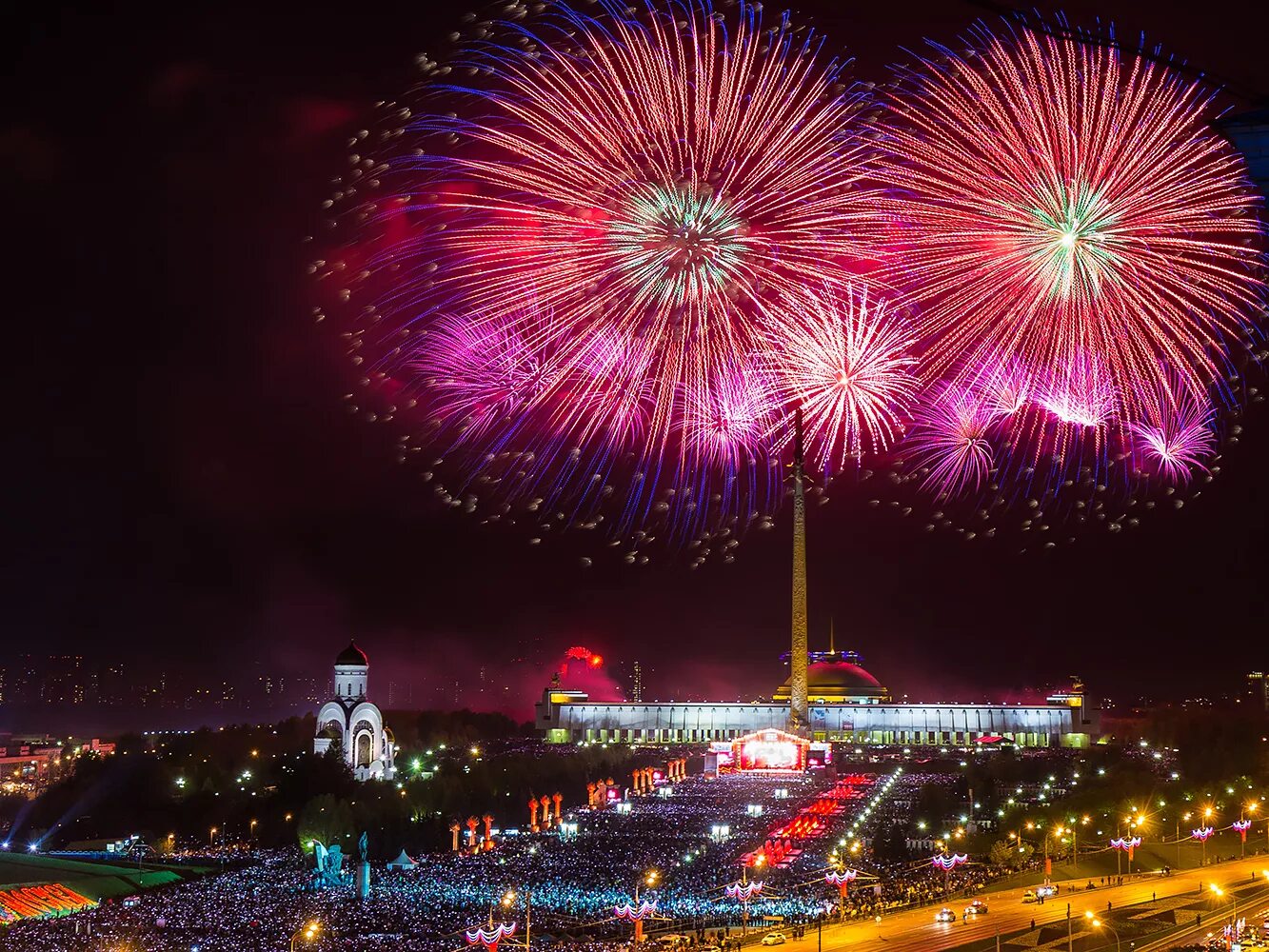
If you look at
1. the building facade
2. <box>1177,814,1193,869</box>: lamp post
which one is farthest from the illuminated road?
the building facade

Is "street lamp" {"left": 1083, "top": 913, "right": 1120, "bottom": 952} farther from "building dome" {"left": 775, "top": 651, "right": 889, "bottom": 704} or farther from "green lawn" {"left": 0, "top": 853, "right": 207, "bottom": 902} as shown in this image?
"building dome" {"left": 775, "top": 651, "right": 889, "bottom": 704}

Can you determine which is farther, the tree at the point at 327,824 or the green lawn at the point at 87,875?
the tree at the point at 327,824

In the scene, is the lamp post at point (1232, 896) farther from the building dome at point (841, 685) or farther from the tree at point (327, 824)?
the building dome at point (841, 685)

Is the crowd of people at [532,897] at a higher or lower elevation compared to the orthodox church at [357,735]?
lower

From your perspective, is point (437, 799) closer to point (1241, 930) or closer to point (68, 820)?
point (68, 820)

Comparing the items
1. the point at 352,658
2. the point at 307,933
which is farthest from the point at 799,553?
the point at 307,933

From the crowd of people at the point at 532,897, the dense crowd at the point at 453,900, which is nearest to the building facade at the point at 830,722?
the crowd of people at the point at 532,897

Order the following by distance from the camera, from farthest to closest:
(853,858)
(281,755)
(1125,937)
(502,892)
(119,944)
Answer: (281,755) < (853,858) < (502,892) < (1125,937) < (119,944)

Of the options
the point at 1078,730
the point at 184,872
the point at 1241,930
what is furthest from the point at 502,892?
the point at 1078,730
